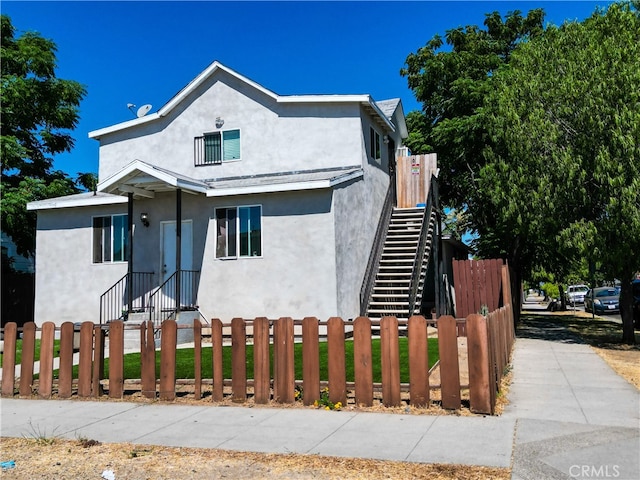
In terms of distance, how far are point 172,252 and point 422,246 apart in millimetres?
7416

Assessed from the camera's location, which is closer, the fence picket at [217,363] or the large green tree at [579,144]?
the fence picket at [217,363]

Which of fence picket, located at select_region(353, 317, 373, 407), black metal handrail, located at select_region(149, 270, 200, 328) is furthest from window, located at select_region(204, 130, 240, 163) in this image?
fence picket, located at select_region(353, 317, 373, 407)

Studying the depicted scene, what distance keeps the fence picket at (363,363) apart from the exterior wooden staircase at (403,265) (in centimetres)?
764

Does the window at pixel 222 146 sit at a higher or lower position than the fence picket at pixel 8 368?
higher

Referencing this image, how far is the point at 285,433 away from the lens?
20.1ft

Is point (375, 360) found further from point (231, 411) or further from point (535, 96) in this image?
point (535, 96)

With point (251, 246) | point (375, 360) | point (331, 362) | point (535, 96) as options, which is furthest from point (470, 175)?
point (331, 362)

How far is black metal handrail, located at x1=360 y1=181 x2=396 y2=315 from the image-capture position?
15.4 meters

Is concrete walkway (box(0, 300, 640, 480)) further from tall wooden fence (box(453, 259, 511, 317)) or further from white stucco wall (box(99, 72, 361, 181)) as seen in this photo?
white stucco wall (box(99, 72, 361, 181))

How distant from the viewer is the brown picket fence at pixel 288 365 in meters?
6.85

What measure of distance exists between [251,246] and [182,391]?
728 centimetres

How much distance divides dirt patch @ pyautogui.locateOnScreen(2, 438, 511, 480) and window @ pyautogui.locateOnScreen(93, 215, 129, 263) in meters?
11.7

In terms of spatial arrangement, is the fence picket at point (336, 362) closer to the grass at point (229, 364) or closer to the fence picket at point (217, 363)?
the grass at point (229, 364)

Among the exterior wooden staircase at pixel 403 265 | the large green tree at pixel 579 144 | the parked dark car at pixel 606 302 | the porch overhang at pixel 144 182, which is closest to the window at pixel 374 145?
the exterior wooden staircase at pixel 403 265
